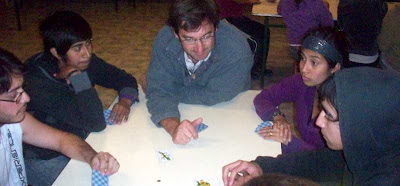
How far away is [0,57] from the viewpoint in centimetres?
155

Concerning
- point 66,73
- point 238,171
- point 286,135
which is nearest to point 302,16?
point 286,135

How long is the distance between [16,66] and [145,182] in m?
0.69

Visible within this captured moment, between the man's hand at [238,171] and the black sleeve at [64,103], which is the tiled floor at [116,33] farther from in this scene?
the man's hand at [238,171]

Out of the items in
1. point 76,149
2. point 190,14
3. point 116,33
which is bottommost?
point 116,33

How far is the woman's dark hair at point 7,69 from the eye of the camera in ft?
5.00

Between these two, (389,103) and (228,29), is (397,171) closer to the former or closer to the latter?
(389,103)

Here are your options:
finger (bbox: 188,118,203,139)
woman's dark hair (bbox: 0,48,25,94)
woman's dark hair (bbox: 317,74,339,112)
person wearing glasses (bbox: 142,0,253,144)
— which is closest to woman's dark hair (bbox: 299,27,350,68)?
person wearing glasses (bbox: 142,0,253,144)

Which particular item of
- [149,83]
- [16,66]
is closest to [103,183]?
[16,66]

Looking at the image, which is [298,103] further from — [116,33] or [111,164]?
[116,33]

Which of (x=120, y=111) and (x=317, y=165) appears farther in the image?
(x=120, y=111)

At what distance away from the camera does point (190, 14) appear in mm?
1933

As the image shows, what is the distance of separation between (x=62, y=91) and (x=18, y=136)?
369 millimetres

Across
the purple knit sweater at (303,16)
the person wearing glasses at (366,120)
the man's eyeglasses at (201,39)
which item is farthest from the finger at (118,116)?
the purple knit sweater at (303,16)

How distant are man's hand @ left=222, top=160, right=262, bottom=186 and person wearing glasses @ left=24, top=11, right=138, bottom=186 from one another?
2.18 feet
